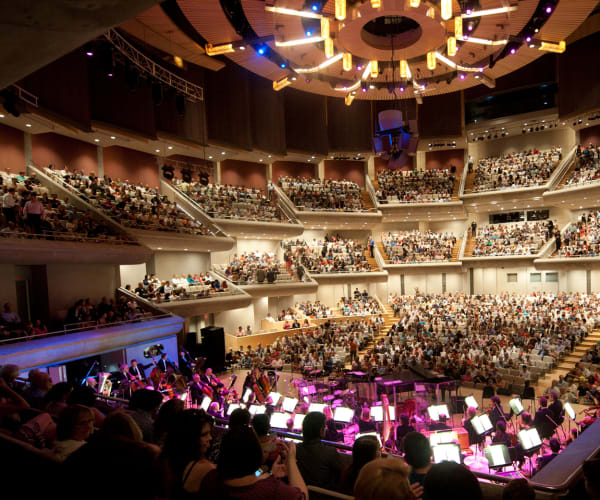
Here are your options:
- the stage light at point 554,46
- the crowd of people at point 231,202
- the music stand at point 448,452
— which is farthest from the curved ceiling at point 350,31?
the music stand at point 448,452

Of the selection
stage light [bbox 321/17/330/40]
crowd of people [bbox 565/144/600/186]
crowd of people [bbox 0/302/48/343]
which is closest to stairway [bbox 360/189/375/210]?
crowd of people [bbox 565/144/600/186]

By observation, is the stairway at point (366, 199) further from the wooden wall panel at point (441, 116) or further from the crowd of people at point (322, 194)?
the wooden wall panel at point (441, 116)

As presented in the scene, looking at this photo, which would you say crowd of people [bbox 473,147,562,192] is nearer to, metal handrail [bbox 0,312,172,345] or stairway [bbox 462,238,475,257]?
stairway [bbox 462,238,475,257]

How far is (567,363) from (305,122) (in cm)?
2018

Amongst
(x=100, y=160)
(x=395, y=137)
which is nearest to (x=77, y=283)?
(x=100, y=160)

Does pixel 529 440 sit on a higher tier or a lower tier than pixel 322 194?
lower

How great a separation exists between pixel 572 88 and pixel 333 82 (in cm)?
1313

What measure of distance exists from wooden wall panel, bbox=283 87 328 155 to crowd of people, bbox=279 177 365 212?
2.07 m

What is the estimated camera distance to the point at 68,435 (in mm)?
2951

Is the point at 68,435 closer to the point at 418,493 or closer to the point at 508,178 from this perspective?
the point at 418,493

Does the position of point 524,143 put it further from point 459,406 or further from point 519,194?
point 459,406

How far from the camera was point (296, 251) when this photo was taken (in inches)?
1068

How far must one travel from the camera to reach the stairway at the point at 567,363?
1310 cm

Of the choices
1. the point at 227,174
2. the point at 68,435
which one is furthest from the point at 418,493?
the point at 227,174
